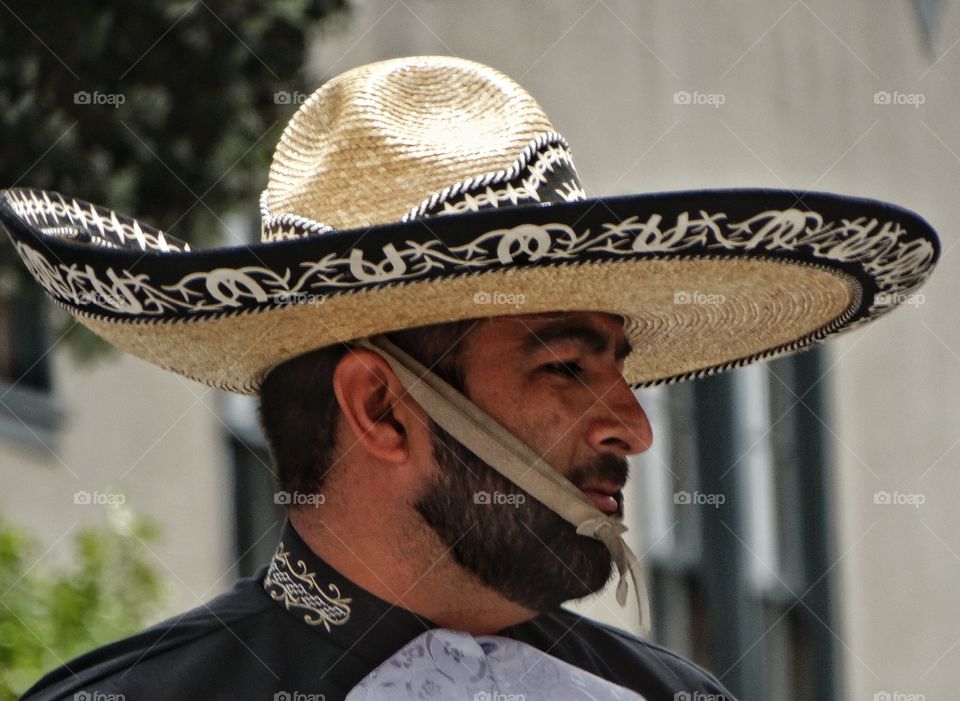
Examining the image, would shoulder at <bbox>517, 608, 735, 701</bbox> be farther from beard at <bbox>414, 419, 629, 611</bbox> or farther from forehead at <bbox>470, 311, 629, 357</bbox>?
forehead at <bbox>470, 311, 629, 357</bbox>

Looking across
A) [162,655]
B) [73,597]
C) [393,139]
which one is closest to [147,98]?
[73,597]

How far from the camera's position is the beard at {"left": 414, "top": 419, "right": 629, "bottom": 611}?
271 cm

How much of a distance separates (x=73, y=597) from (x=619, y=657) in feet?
7.88

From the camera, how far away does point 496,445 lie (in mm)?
2752

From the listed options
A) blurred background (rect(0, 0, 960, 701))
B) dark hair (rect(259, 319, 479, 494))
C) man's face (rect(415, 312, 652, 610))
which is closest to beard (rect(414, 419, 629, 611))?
man's face (rect(415, 312, 652, 610))

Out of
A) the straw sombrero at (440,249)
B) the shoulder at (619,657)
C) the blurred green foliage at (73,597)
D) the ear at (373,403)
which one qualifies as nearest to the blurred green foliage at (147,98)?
the blurred green foliage at (73,597)

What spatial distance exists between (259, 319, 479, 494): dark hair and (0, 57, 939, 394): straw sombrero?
30mm

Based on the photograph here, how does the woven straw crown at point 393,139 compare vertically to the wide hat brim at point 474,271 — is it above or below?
above

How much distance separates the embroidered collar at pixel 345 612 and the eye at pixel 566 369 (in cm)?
46

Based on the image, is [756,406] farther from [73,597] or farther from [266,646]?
[266,646]

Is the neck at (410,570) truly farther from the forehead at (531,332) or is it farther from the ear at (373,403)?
the forehead at (531,332)

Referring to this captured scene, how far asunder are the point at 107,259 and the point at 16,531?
298cm

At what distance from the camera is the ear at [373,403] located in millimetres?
2766

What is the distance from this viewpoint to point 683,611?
717 centimetres
